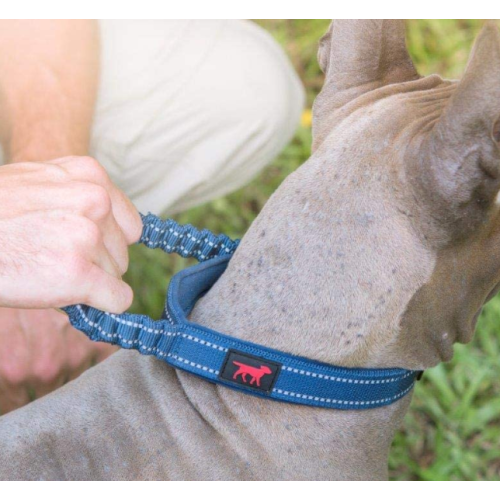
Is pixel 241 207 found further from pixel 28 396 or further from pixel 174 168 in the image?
pixel 28 396

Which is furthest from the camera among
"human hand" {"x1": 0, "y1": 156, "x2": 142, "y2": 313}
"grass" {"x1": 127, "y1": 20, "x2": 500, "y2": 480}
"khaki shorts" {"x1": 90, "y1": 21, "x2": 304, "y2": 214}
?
"grass" {"x1": 127, "y1": 20, "x2": 500, "y2": 480}

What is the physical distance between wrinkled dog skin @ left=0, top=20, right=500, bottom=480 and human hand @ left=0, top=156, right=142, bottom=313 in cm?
27

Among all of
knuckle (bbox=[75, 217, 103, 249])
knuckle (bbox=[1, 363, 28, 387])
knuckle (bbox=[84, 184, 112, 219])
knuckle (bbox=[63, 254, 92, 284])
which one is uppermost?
knuckle (bbox=[84, 184, 112, 219])

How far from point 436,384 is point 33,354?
1.62 meters

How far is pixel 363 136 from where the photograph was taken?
1532mm

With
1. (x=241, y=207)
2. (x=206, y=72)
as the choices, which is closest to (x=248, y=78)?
(x=206, y=72)

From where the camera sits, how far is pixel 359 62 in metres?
1.66

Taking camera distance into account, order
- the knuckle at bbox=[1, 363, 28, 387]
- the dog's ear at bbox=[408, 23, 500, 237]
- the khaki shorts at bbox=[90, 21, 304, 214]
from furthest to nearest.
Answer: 1. the khaki shorts at bbox=[90, 21, 304, 214]
2. the knuckle at bbox=[1, 363, 28, 387]
3. the dog's ear at bbox=[408, 23, 500, 237]

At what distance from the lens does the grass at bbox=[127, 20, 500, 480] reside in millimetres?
2785

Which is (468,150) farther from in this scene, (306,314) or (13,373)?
(13,373)

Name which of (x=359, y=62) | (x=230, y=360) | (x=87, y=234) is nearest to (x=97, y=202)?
(x=87, y=234)

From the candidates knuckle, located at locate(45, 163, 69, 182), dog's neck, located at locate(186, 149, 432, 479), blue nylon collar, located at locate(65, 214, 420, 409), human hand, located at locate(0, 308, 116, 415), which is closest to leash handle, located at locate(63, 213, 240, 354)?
blue nylon collar, located at locate(65, 214, 420, 409)

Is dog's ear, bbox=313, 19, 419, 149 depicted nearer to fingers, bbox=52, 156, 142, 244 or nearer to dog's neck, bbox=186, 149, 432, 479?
dog's neck, bbox=186, 149, 432, 479

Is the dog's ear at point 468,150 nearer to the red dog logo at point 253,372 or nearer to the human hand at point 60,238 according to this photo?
the red dog logo at point 253,372
